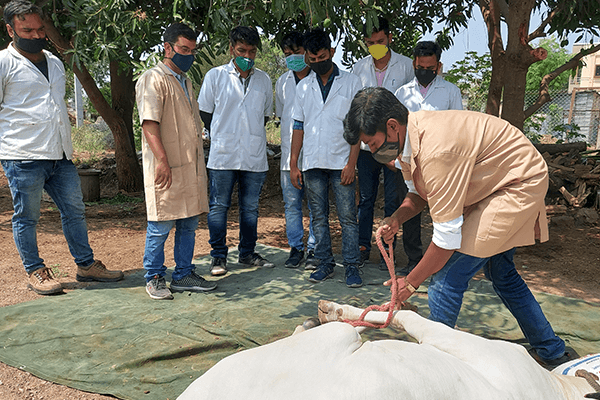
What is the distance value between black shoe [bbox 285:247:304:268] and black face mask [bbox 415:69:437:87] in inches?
66.8

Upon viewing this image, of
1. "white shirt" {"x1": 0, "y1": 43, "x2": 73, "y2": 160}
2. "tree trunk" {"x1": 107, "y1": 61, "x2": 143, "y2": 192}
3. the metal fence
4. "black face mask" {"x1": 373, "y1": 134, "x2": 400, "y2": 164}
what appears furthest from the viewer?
the metal fence

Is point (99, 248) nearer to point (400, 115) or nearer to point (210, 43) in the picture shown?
point (210, 43)

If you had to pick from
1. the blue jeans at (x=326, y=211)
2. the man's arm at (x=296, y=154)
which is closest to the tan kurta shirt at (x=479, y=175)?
the blue jeans at (x=326, y=211)

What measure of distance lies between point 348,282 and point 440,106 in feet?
4.94

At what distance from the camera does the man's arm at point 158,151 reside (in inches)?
130

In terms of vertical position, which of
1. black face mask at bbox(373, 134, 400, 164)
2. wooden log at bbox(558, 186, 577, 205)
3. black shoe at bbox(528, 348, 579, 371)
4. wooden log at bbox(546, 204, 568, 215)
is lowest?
black shoe at bbox(528, 348, 579, 371)

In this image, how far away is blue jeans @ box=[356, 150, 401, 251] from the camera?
3973 millimetres

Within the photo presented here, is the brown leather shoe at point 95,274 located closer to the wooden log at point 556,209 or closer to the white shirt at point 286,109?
the white shirt at point 286,109

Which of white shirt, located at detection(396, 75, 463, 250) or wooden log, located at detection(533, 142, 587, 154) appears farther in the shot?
wooden log, located at detection(533, 142, 587, 154)

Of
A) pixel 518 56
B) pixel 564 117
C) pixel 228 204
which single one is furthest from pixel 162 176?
pixel 564 117

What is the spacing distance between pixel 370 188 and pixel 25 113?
2577mm

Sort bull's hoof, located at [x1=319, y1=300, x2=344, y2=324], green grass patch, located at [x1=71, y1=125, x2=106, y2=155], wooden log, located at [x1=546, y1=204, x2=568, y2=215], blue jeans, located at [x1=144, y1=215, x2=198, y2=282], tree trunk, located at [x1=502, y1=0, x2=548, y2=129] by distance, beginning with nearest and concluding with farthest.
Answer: bull's hoof, located at [x1=319, y1=300, x2=344, y2=324] < blue jeans, located at [x1=144, y1=215, x2=198, y2=282] < tree trunk, located at [x1=502, y1=0, x2=548, y2=129] < wooden log, located at [x1=546, y1=204, x2=568, y2=215] < green grass patch, located at [x1=71, y1=125, x2=106, y2=155]

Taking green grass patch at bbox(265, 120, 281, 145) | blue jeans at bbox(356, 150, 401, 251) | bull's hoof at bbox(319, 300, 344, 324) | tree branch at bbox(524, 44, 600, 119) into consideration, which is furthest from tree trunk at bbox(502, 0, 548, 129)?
green grass patch at bbox(265, 120, 281, 145)

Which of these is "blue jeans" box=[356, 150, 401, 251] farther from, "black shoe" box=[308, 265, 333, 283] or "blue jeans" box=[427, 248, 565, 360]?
"blue jeans" box=[427, 248, 565, 360]
